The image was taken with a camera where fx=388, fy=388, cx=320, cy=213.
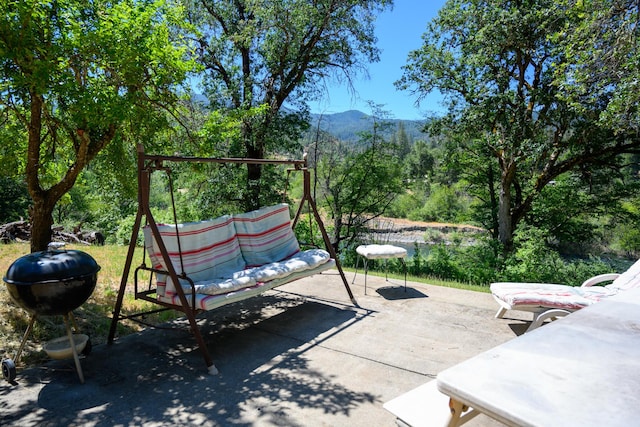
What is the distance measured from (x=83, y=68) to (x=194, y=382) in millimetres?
2532

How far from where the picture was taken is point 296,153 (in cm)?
866

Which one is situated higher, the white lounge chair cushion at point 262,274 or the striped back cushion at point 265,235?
the striped back cushion at point 265,235

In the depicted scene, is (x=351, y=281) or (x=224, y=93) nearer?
(x=351, y=281)

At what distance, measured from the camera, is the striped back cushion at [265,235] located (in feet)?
12.8

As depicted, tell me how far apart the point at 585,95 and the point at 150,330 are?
7.01 m

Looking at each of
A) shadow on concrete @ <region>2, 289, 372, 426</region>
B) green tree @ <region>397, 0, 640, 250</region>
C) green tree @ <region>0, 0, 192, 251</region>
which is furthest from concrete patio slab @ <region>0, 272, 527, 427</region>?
green tree @ <region>397, 0, 640, 250</region>

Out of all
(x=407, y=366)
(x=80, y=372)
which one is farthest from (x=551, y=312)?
(x=80, y=372)

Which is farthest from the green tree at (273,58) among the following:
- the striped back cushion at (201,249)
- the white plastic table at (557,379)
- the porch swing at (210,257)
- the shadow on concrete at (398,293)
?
the white plastic table at (557,379)

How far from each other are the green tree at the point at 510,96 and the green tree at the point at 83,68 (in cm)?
612

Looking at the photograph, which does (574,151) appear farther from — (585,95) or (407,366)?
(407,366)

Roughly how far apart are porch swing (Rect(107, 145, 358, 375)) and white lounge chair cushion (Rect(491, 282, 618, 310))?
1488 millimetres

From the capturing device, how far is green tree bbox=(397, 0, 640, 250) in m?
7.32

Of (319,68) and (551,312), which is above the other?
(319,68)

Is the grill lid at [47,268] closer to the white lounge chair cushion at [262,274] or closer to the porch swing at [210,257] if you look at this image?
the porch swing at [210,257]
